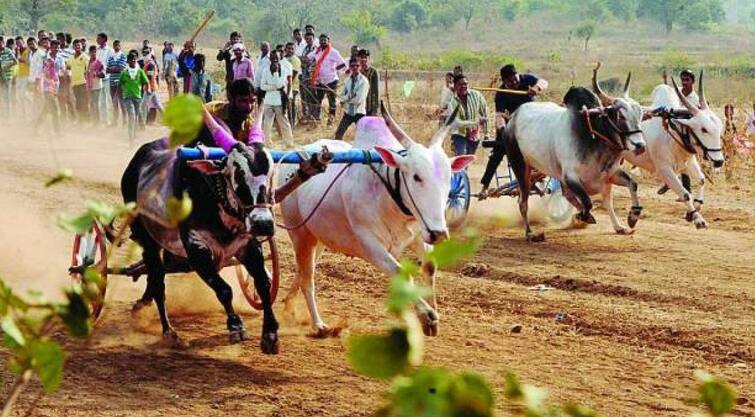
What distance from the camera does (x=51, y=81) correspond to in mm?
21656

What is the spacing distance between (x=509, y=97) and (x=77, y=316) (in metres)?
12.2

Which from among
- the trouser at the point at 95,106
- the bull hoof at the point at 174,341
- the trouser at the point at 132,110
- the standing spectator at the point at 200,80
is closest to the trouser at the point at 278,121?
the standing spectator at the point at 200,80

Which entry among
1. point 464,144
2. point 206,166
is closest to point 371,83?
point 464,144

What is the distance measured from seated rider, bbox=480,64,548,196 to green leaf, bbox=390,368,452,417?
39.5ft

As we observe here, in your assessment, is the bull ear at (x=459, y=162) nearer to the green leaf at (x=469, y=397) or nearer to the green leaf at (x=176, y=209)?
the green leaf at (x=176, y=209)

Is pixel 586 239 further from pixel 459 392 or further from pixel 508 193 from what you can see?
pixel 459 392

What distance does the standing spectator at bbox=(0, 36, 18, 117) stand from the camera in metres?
23.0

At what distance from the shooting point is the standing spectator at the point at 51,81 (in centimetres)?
2147

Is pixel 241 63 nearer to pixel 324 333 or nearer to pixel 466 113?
pixel 466 113

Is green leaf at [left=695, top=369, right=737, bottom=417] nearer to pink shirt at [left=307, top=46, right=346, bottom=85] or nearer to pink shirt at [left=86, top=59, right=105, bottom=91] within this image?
pink shirt at [left=307, top=46, right=346, bottom=85]

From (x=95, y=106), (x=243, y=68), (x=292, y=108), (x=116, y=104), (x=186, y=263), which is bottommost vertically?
(x=95, y=106)

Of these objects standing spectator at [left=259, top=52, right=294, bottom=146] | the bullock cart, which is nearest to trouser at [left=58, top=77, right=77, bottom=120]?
standing spectator at [left=259, top=52, right=294, bottom=146]

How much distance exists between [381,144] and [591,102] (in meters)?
5.02

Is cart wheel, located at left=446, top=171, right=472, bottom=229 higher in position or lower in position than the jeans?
higher
